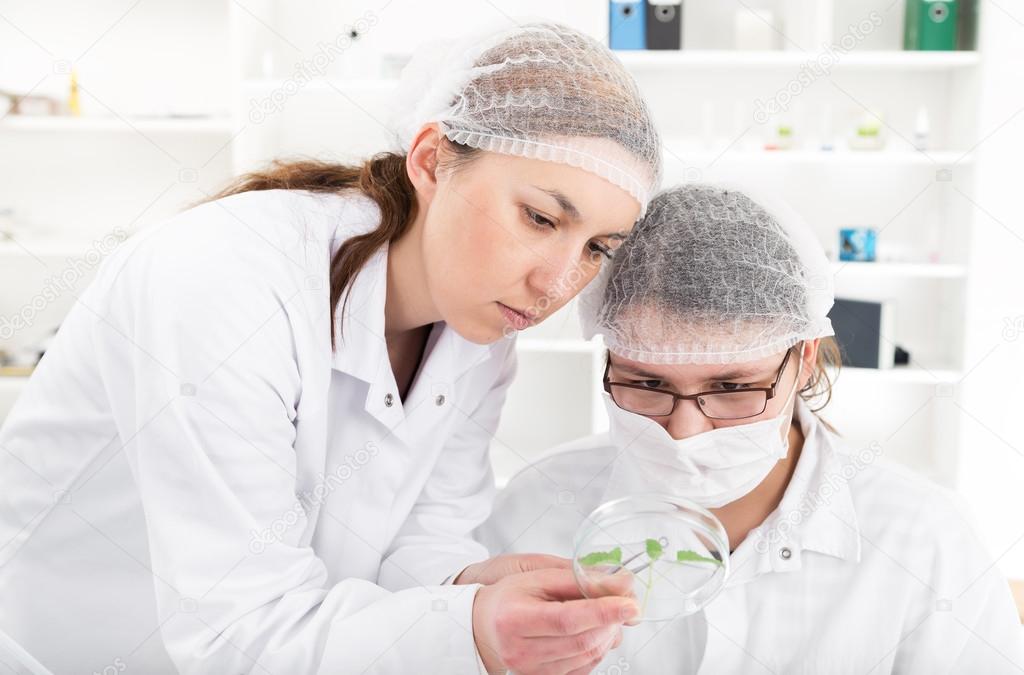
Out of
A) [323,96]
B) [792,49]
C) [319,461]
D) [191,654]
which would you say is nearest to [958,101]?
[792,49]

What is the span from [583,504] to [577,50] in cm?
76

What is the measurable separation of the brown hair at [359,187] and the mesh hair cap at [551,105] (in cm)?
6

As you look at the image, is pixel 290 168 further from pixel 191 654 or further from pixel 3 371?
pixel 3 371

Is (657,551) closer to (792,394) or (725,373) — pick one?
(725,373)

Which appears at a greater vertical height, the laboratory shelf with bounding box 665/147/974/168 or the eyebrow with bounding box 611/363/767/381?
the laboratory shelf with bounding box 665/147/974/168

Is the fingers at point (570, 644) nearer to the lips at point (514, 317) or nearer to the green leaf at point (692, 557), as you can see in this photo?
the green leaf at point (692, 557)

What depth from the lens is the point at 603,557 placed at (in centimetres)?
97

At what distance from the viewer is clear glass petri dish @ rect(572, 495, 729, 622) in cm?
97

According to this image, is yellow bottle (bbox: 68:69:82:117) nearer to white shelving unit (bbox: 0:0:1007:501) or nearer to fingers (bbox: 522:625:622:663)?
white shelving unit (bbox: 0:0:1007:501)

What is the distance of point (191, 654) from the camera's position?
3.41 feet

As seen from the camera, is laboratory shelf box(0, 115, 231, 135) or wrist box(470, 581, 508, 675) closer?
wrist box(470, 581, 508, 675)

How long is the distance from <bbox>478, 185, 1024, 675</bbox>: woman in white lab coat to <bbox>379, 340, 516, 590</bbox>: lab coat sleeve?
26cm

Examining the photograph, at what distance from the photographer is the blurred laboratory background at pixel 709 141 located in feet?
9.25

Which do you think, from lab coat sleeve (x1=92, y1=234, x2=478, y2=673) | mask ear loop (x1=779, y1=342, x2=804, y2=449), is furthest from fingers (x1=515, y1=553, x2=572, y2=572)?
mask ear loop (x1=779, y1=342, x2=804, y2=449)
